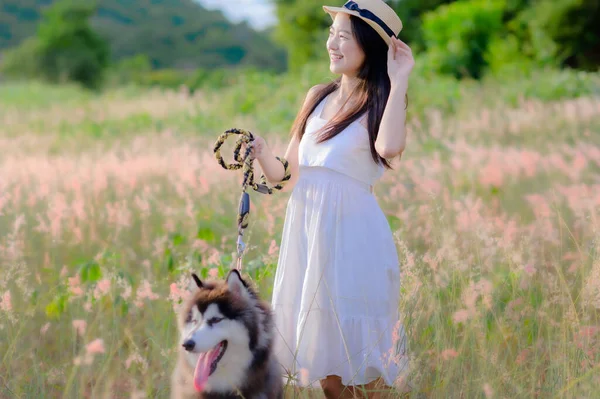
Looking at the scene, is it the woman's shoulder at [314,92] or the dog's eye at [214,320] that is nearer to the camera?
the dog's eye at [214,320]

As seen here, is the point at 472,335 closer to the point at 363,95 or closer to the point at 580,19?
the point at 363,95

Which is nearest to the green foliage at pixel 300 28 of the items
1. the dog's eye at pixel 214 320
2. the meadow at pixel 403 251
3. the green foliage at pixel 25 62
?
the meadow at pixel 403 251

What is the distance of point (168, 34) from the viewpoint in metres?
84.1

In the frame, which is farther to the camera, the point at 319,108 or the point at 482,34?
the point at 482,34

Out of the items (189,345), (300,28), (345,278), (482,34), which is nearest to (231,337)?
(189,345)

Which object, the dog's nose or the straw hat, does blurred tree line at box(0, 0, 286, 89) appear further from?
the dog's nose

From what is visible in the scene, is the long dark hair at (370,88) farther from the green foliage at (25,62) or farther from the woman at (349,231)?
the green foliage at (25,62)

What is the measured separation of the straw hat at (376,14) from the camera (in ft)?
9.98

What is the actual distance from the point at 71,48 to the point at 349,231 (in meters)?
50.2

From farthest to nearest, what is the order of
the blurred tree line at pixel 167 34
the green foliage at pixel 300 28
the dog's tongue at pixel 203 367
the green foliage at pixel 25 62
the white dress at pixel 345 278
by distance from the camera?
the blurred tree line at pixel 167 34 → the green foliage at pixel 25 62 → the green foliage at pixel 300 28 → the white dress at pixel 345 278 → the dog's tongue at pixel 203 367

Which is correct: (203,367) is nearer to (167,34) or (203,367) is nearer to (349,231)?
(349,231)

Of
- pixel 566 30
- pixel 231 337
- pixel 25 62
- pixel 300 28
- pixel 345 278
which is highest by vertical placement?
pixel 25 62

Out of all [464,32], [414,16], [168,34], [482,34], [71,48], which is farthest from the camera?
[168,34]

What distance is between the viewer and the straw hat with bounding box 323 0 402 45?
304 centimetres
